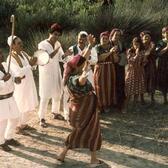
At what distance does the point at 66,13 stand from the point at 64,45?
3.57 m

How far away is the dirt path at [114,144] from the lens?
779cm

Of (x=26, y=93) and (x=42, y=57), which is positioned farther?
(x=26, y=93)

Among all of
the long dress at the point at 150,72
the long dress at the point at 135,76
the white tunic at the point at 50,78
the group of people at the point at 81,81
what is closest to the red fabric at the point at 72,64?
the group of people at the point at 81,81

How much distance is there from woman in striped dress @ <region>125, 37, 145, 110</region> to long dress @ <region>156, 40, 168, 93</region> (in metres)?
0.41

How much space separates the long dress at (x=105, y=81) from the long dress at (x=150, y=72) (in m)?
0.72

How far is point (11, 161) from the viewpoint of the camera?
7812 millimetres

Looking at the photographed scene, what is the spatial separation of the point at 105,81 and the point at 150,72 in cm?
96

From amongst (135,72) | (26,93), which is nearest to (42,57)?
(26,93)

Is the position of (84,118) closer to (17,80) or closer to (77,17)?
(17,80)

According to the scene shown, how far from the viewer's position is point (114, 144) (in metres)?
8.58

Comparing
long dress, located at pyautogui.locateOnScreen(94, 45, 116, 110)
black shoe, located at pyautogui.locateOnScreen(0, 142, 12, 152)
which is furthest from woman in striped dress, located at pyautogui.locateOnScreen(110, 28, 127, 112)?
black shoe, located at pyautogui.locateOnScreen(0, 142, 12, 152)

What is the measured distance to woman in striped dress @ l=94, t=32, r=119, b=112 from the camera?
376 inches

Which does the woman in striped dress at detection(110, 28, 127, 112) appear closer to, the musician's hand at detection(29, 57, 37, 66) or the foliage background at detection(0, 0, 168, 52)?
the musician's hand at detection(29, 57, 37, 66)

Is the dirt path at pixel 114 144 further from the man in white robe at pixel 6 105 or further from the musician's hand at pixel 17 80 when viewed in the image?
the musician's hand at pixel 17 80
